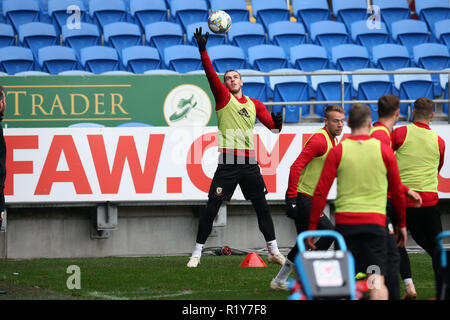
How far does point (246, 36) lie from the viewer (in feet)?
50.3

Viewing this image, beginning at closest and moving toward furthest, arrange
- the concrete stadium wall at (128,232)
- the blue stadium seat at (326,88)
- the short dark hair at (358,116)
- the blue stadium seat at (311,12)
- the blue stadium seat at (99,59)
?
1. the short dark hair at (358,116)
2. the concrete stadium wall at (128,232)
3. the blue stadium seat at (326,88)
4. the blue stadium seat at (99,59)
5. the blue stadium seat at (311,12)

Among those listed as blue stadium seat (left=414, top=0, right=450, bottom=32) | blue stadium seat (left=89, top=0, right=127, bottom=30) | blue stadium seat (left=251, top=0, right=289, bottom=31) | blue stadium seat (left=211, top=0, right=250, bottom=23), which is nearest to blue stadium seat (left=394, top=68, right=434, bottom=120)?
blue stadium seat (left=414, top=0, right=450, bottom=32)

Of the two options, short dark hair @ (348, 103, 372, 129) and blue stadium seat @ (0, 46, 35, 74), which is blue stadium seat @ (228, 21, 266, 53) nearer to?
blue stadium seat @ (0, 46, 35, 74)

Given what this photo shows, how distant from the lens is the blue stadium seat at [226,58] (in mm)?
14195

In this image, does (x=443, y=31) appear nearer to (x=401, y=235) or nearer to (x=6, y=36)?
(x=6, y=36)

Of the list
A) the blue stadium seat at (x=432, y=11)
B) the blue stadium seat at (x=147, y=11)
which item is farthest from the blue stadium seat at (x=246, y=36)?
the blue stadium seat at (x=432, y=11)

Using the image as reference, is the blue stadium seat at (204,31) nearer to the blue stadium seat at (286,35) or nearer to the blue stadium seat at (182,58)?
the blue stadium seat at (182,58)

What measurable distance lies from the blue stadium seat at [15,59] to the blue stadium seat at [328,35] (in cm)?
562

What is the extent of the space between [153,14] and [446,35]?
5.99 m

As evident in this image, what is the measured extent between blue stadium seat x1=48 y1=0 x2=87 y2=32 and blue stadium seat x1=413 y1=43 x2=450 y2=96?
6721 mm

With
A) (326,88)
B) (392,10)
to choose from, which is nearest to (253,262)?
(326,88)

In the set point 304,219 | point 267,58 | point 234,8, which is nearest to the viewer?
point 304,219

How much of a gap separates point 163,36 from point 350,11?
164 inches
